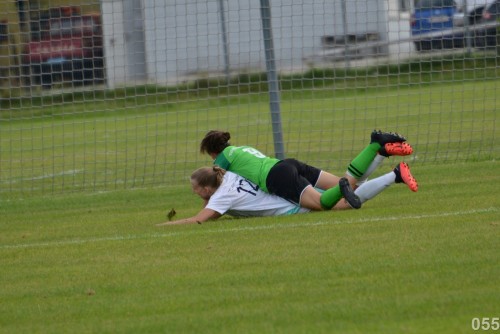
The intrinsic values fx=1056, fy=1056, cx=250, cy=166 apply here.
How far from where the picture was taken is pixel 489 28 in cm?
1625

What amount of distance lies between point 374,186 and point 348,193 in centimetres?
35

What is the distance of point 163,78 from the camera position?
634 inches

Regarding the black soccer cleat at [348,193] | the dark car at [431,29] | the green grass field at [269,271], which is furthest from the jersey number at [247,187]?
the dark car at [431,29]

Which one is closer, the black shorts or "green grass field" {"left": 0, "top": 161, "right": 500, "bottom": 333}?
"green grass field" {"left": 0, "top": 161, "right": 500, "bottom": 333}

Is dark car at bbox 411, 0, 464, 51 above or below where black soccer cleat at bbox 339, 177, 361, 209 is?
above

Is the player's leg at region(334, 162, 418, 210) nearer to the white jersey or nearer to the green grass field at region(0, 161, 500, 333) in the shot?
the green grass field at region(0, 161, 500, 333)

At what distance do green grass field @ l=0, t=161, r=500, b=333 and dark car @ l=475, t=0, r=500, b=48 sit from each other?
5061 millimetres

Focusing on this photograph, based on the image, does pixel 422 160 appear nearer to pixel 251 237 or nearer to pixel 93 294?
pixel 251 237

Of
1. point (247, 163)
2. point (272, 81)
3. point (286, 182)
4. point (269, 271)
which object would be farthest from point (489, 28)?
point (269, 271)

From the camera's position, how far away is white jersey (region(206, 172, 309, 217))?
10.1 m

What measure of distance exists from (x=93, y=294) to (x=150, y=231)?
269 cm

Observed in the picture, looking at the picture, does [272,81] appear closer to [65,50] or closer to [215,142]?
[215,142]

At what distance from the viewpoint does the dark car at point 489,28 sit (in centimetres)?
1580

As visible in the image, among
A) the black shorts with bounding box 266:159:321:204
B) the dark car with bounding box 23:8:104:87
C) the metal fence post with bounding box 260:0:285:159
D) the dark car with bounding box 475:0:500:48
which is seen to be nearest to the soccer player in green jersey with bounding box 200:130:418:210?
the black shorts with bounding box 266:159:321:204
